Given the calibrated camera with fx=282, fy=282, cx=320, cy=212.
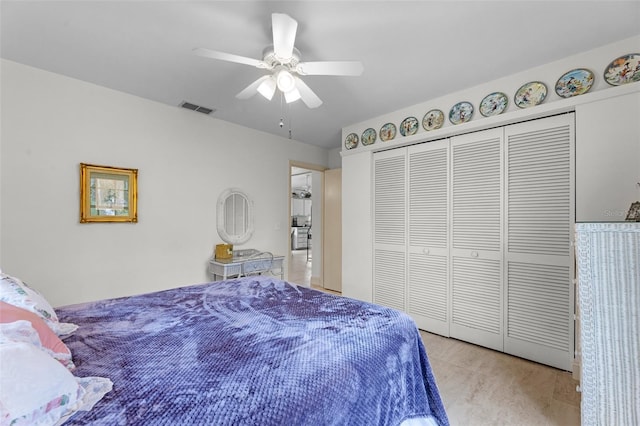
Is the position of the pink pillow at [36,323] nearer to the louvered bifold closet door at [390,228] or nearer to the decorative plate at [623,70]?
the louvered bifold closet door at [390,228]

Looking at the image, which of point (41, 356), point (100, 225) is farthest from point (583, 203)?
point (100, 225)

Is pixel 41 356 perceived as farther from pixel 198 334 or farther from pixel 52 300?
pixel 52 300

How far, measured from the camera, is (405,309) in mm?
3354

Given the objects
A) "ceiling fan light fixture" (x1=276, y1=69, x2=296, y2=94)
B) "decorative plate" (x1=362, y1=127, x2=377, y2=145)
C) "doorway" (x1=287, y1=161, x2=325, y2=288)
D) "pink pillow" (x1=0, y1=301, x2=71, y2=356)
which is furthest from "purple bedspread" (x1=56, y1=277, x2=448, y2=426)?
"doorway" (x1=287, y1=161, x2=325, y2=288)

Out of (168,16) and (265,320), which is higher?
(168,16)

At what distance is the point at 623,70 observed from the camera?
2080mm

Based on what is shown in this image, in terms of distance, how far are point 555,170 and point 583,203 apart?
0.35m

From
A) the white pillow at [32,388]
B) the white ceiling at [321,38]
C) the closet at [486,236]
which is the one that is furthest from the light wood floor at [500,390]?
the white ceiling at [321,38]

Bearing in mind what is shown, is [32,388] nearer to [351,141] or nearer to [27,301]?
[27,301]

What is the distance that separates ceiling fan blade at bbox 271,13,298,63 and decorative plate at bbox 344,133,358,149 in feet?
6.93

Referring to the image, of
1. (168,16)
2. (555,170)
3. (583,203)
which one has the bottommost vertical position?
(583,203)

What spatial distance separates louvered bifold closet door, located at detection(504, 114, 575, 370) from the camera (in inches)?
91.6

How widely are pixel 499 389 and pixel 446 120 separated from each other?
247 cm

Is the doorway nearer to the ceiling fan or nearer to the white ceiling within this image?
the white ceiling
